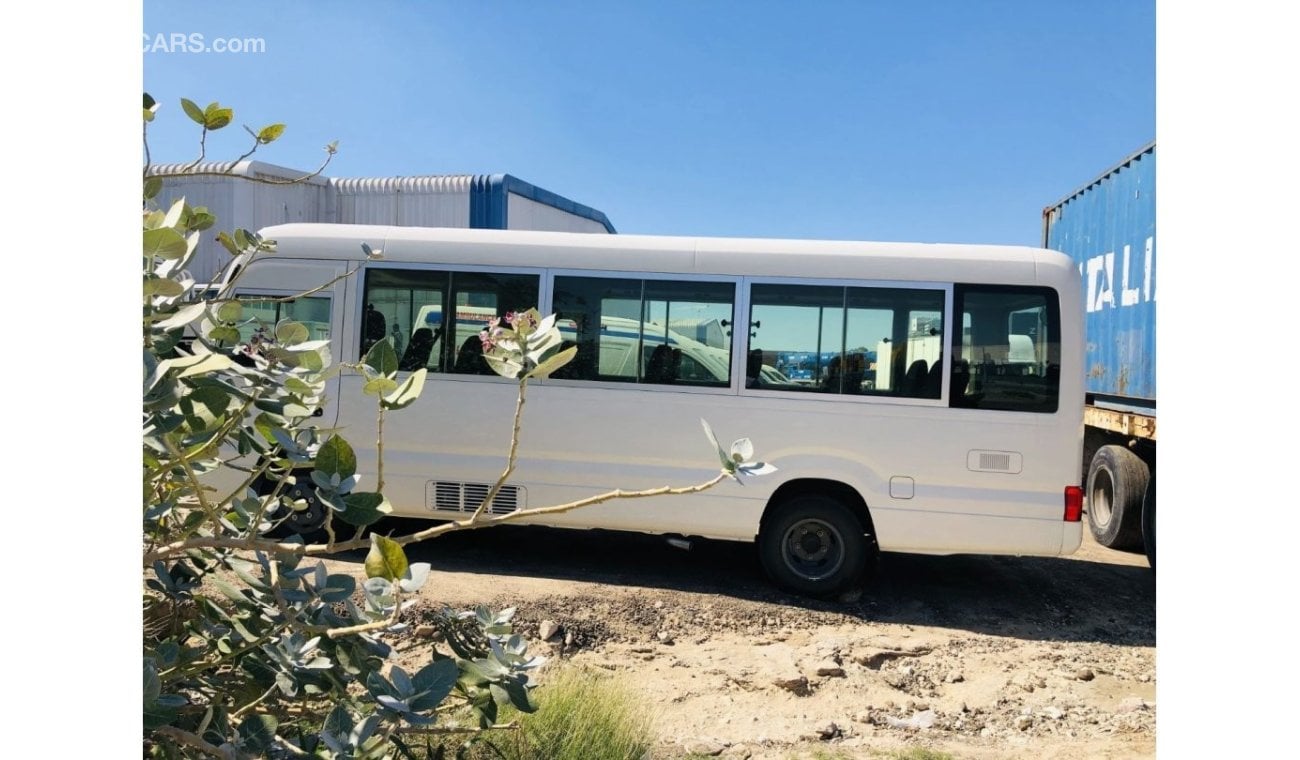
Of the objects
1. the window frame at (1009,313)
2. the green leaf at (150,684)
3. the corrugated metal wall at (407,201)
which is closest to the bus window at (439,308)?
the window frame at (1009,313)

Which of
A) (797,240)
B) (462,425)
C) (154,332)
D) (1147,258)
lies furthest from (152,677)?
(1147,258)

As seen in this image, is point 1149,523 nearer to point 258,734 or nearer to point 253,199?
point 258,734

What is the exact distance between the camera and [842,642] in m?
5.43

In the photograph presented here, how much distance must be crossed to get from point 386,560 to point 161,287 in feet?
2.00

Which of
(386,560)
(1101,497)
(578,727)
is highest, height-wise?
(386,560)

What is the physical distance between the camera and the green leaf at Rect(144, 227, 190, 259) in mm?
1396

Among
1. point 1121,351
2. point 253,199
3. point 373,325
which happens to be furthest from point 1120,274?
point 253,199

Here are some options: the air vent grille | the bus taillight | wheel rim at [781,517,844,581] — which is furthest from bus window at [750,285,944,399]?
the air vent grille

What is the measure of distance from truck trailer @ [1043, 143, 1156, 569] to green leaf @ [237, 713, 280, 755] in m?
6.92

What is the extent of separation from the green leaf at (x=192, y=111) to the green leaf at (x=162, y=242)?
2.63 ft

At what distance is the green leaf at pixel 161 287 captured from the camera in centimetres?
149

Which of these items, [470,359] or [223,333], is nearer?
[223,333]

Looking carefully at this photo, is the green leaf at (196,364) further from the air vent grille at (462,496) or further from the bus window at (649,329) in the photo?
the air vent grille at (462,496)

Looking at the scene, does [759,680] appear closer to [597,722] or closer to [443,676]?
[597,722]
